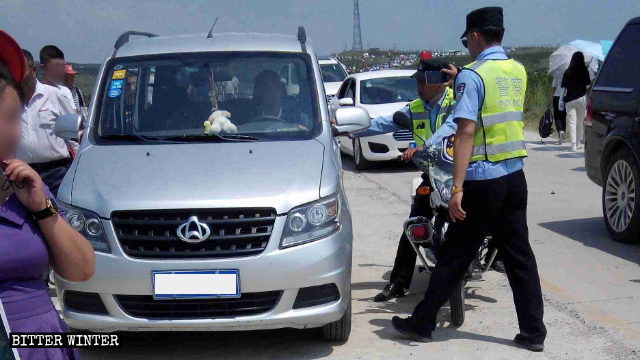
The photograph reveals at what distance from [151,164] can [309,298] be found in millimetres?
1329

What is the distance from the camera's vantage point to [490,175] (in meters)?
5.12

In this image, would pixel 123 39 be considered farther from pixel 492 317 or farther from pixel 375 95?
pixel 375 95

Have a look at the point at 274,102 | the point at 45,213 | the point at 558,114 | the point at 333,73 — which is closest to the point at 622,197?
the point at 274,102

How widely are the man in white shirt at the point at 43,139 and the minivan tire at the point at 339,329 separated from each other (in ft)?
8.67

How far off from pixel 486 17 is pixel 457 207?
115 cm

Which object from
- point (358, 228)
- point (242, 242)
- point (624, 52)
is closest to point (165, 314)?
point (242, 242)

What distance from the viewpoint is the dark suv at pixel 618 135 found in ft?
25.9

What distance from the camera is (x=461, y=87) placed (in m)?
5.06

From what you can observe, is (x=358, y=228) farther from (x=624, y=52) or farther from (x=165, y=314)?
(x=165, y=314)

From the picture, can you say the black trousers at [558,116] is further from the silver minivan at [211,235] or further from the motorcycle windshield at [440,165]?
the silver minivan at [211,235]

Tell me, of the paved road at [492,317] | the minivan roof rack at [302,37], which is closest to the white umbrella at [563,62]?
the paved road at [492,317]

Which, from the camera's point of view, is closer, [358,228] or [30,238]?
[30,238]

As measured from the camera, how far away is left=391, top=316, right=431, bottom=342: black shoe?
215 inches

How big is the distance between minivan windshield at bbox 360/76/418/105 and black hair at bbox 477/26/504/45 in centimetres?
1005
